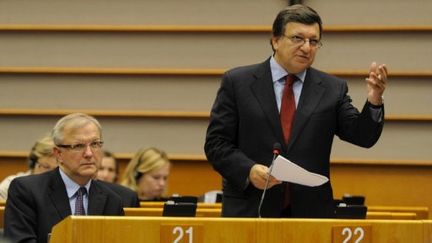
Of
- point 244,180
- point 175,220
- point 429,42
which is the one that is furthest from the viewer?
point 429,42

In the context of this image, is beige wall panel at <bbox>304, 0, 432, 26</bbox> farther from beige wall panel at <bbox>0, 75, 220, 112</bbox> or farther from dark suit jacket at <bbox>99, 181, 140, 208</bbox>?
dark suit jacket at <bbox>99, 181, 140, 208</bbox>

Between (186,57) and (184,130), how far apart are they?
535 millimetres

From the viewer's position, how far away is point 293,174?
3.80 meters

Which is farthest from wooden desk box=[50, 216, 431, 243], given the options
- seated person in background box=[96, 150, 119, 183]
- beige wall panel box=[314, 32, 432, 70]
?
beige wall panel box=[314, 32, 432, 70]

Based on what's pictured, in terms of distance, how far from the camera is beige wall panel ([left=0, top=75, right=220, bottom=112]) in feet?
24.8

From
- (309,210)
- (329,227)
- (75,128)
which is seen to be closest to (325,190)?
(309,210)

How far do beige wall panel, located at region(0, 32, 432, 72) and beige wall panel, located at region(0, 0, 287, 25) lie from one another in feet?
0.34

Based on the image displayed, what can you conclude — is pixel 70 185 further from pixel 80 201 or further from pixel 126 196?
pixel 126 196

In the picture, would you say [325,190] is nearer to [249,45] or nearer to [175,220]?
[175,220]

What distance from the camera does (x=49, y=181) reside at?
4480mm

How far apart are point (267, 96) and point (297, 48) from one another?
0.23 m

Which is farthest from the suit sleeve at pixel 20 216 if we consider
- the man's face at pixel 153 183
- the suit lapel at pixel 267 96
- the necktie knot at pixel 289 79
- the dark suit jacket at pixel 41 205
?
the man's face at pixel 153 183

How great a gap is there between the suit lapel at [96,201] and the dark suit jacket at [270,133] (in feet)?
→ 1.75

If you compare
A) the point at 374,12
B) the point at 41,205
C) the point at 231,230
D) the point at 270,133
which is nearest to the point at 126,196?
the point at 41,205
